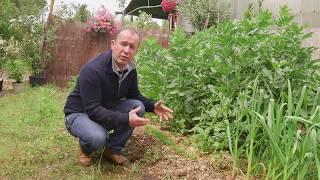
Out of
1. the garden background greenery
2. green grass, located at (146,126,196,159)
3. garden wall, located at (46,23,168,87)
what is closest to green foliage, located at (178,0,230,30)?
garden wall, located at (46,23,168,87)

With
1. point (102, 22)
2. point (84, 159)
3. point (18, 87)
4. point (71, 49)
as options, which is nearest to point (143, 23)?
point (102, 22)

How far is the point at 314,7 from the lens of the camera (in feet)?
26.4

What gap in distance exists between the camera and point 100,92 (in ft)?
10.9

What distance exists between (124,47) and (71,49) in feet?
23.7

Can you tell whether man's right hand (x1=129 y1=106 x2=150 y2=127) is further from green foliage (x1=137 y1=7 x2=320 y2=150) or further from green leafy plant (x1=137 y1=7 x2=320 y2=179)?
green foliage (x1=137 y1=7 x2=320 y2=150)

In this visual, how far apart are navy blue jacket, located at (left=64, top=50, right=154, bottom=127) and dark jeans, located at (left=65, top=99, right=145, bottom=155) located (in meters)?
0.06

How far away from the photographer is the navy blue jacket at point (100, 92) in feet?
10.5

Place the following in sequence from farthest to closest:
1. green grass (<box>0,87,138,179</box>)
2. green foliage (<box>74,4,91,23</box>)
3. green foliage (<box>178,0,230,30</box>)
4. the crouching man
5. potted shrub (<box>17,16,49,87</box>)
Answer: green foliage (<box>74,4,91,23</box>), green foliage (<box>178,0,230,30</box>), potted shrub (<box>17,16,49,87</box>), green grass (<box>0,87,138,179</box>), the crouching man

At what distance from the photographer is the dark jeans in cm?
331

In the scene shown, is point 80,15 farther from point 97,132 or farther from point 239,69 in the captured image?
point 97,132

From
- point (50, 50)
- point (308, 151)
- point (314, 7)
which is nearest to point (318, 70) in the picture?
point (308, 151)

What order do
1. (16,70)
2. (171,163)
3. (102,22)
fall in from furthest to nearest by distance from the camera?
(102,22), (16,70), (171,163)

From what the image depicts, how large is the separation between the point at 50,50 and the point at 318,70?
24.2 ft

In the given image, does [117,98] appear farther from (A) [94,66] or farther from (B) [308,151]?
(B) [308,151]
